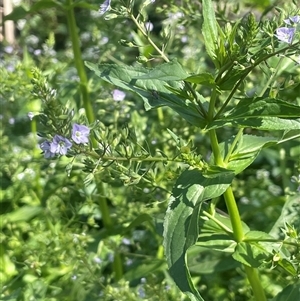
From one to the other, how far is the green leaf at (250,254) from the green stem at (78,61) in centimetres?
67

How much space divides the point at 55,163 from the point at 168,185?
0.39 m

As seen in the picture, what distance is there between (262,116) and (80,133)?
0.33 metres

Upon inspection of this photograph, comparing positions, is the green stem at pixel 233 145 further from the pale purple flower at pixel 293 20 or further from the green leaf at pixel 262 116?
the pale purple flower at pixel 293 20

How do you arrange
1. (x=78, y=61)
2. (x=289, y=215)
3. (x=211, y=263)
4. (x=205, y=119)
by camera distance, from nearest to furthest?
(x=205, y=119) → (x=289, y=215) → (x=211, y=263) → (x=78, y=61)

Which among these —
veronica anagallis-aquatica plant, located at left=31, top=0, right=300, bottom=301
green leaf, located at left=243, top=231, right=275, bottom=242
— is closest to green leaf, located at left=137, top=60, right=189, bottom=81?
veronica anagallis-aquatica plant, located at left=31, top=0, right=300, bottom=301

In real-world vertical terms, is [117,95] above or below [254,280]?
above

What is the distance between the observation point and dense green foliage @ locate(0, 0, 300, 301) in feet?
3.82

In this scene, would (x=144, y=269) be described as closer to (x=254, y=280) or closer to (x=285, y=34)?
(x=254, y=280)

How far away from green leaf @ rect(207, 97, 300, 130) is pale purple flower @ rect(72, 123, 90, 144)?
23 centimetres

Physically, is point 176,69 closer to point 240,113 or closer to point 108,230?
point 240,113

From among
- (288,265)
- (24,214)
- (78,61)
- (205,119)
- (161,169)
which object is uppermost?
(205,119)

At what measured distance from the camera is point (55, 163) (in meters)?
1.94

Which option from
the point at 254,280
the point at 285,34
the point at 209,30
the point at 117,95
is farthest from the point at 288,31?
the point at 117,95

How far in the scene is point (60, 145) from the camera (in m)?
1.15
